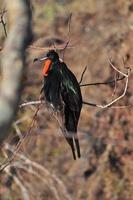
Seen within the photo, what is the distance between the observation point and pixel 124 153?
810 cm

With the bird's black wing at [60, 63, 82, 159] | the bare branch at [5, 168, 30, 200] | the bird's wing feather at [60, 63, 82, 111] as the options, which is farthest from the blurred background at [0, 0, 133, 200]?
the bird's wing feather at [60, 63, 82, 111]

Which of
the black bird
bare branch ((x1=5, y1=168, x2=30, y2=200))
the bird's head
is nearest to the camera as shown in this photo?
the black bird

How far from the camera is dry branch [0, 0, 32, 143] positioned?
1017 millimetres

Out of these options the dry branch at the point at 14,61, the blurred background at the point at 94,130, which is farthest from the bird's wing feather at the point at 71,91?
the blurred background at the point at 94,130

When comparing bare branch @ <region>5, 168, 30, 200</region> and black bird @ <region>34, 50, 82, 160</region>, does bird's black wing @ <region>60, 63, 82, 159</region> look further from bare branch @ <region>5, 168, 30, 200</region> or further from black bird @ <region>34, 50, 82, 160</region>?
bare branch @ <region>5, 168, 30, 200</region>

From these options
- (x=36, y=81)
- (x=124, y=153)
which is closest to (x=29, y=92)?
(x=36, y=81)

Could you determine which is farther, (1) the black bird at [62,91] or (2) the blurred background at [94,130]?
(2) the blurred background at [94,130]

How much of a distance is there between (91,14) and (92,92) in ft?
4.27

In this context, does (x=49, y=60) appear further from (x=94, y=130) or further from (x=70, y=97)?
(x=94, y=130)

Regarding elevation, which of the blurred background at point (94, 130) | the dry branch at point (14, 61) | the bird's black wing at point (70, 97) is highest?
the dry branch at point (14, 61)

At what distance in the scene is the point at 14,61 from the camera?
3.39ft

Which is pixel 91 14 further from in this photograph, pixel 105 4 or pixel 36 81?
pixel 36 81

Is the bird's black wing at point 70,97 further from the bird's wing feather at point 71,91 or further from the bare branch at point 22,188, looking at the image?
the bare branch at point 22,188

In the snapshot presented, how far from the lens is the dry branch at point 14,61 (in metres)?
1.02
